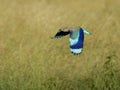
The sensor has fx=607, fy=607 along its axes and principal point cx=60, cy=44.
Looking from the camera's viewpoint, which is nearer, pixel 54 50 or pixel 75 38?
pixel 75 38

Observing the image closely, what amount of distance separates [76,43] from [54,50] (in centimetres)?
43

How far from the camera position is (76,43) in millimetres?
5875

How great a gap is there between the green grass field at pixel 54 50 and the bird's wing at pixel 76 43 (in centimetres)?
25

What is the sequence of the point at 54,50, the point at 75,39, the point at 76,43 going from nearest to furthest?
the point at 76,43
the point at 75,39
the point at 54,50

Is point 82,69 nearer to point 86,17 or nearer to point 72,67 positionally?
point 72,67

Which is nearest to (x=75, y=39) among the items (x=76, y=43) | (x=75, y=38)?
(x=75, y=38)

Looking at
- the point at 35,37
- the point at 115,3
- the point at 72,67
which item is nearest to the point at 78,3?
the point at 115,3

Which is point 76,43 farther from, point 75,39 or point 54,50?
point 54,50

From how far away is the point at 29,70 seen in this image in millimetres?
5922

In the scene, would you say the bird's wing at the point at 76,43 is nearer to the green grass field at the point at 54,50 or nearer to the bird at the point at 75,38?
the bird at the point at 75,38

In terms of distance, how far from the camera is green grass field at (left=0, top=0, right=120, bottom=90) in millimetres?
5809

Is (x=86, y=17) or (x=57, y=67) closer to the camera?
(x=57, y=67)

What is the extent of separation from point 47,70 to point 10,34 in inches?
42.3

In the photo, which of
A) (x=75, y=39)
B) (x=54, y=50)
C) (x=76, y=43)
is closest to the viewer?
(x=76, y=43)
